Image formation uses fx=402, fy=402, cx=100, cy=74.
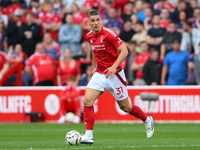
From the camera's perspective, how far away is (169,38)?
14109 mm

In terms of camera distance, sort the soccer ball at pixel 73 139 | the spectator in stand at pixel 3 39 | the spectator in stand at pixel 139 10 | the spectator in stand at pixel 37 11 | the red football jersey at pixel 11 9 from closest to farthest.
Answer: the soccer ball at pixel 73 139, the spectator in stand at pixel 139 10, the spectator in stand at pixel 3 39, the spectator in stand at pixel 37 11, the red football jersey at pixel 11 9

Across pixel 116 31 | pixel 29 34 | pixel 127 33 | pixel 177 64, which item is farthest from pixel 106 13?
pixel 177 64

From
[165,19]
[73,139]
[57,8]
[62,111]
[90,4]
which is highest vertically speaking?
[90,4]

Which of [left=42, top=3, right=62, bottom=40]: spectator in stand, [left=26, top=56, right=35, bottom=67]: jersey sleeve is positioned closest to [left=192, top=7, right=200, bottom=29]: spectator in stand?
[left=42, top=3, right=62, bottom=40]: spectator in stand

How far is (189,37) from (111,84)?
24.1 ft

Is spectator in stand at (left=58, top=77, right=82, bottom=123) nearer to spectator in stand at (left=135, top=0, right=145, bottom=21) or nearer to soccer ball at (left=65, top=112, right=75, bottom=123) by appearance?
soccer ball at (left=65, top=112, right=75, bottom=123)

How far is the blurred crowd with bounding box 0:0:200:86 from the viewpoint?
13.7 m

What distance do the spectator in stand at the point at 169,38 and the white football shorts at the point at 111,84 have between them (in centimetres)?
678

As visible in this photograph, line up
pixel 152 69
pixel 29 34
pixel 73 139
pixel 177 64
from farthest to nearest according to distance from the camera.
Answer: pixel 29 34 < pixel 152 69 < pixel 177 64 < pixel 73 139

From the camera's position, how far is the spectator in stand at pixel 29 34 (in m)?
15.7

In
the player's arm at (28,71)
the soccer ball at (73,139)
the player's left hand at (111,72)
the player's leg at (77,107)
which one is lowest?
the player's leg at (77,107)

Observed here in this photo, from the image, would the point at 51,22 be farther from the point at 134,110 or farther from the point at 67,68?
the point at 134,110

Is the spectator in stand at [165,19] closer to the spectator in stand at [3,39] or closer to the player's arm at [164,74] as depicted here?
the player's arm at [164,74]

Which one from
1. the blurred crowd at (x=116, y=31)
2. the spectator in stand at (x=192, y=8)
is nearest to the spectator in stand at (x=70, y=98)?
the blurred crowd at (x=116, y=31)
